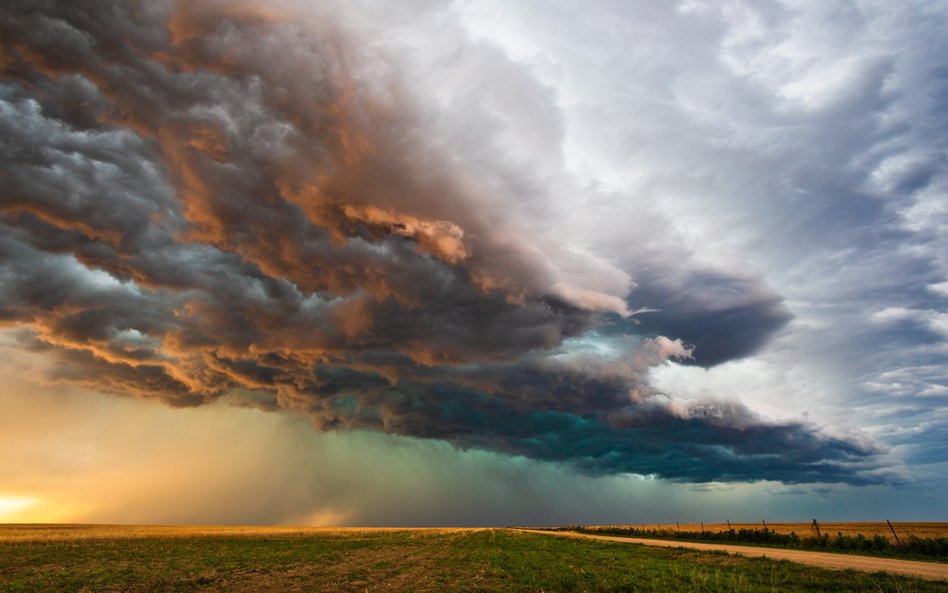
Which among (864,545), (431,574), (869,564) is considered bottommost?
(431,574)

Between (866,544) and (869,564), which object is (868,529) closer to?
(866,544)

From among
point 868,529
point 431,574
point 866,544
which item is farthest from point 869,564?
point 868,529

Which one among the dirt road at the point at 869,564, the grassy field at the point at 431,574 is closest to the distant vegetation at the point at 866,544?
the dirt road at the point at 869,564

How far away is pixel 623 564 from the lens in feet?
115

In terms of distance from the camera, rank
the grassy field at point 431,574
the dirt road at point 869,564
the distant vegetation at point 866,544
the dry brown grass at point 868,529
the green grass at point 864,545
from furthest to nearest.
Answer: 1. the dry brown grass at point 868,529
2. the distant vegetation at point 866,544
3. the green grass at point 864,545
4. the dirt road at point 869,564
5. the grassy field at point 431,574

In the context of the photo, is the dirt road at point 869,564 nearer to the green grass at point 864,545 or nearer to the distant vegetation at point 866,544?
the green grass at point 864,545

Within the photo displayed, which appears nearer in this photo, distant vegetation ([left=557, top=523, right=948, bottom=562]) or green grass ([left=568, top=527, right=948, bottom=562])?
green grass ([left=568, top=527, right=948, bottom=562])

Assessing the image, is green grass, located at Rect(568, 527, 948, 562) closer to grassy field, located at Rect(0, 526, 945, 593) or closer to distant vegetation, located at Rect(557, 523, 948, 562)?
distant vegetation, located at Rect(557, 523, 948, 562)

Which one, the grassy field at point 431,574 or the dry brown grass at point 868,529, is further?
the dry brown grass at point 868,529

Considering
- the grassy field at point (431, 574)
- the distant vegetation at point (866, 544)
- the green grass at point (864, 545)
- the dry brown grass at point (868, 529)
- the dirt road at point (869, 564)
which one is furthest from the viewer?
the dry brown grass at point (868, 529)

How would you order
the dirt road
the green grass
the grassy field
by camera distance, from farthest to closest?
the green grass → the dirt road → the grassy field

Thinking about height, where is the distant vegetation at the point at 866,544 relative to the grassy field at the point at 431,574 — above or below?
above

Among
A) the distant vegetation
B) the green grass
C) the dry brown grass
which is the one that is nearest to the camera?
the green grass

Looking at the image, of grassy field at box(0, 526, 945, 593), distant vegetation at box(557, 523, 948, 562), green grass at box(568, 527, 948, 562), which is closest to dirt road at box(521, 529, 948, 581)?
grassy field at box(0, 526, 945, 593)
